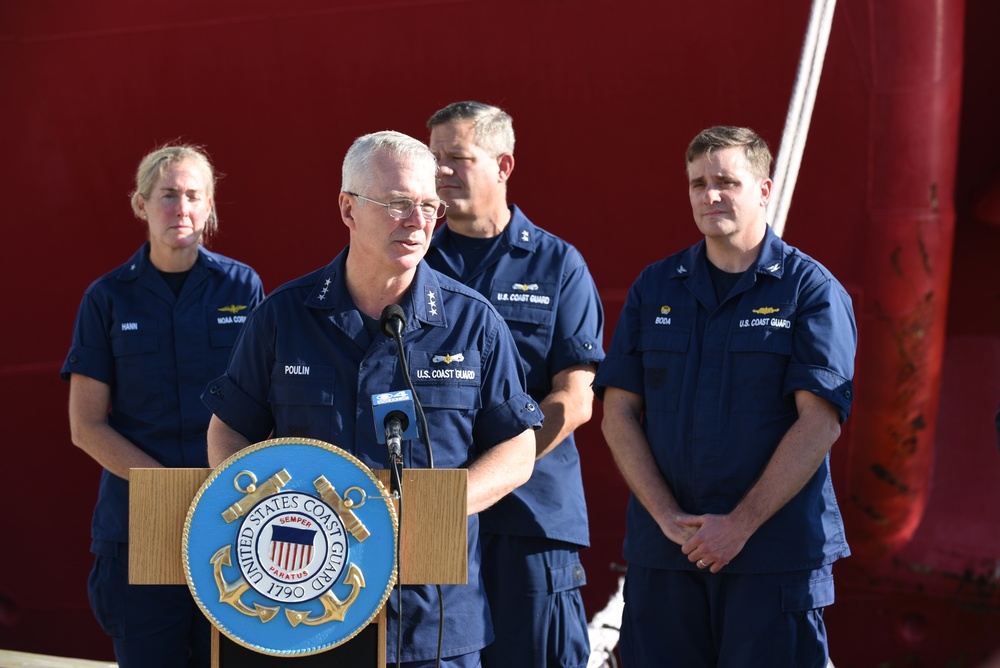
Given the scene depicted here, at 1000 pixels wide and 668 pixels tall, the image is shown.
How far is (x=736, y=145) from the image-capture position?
10.2ft

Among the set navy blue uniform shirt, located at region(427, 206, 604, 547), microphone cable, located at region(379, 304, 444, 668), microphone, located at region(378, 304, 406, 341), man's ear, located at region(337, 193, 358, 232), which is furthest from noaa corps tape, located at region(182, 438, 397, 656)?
navy blue uniform shirt, located at region(427, 206, 604, 547)

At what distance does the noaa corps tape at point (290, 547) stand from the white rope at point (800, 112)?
7.66 ft

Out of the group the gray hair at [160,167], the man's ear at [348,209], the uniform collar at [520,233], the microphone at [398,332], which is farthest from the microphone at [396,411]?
the gray hair at [160,167]

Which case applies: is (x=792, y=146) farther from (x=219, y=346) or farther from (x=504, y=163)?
(x=219, y=346)

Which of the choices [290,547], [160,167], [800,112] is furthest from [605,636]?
[290,547]

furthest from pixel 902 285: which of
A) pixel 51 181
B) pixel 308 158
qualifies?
pixel 51 181

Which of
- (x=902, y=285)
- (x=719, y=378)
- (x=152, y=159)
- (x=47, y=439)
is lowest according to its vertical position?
(x=47, y=439)

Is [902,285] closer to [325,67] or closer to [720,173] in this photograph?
[720,173]

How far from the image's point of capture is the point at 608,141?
4703 millimetres

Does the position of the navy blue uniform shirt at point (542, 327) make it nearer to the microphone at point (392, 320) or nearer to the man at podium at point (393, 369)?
the man at podium at point (393, 369)

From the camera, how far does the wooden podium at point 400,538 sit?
2.07m

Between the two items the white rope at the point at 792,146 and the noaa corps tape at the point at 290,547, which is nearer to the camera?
the noaa corps tape at the point at 290,547

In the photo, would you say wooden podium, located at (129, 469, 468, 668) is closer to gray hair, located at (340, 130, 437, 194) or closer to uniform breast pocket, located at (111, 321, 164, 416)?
gray hair, located at (340, 130, 437, 194)

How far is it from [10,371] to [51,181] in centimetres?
83
